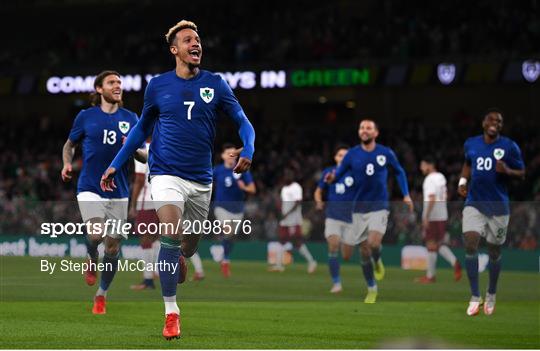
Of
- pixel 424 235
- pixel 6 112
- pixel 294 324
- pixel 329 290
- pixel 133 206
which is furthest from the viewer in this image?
pixel 6 112

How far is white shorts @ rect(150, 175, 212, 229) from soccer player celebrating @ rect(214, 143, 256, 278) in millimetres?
9363

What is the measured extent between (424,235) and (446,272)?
1.48 meters

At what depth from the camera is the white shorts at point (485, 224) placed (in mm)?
14258

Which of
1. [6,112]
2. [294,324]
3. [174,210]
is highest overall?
[6,112]

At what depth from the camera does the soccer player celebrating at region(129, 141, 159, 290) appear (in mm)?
15519

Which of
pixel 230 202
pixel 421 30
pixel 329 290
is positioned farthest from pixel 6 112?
pixel 329 290

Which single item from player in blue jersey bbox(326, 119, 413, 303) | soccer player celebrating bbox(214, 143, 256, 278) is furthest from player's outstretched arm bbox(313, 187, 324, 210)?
player in blue jersey bbox(326, 119, 413, 303)

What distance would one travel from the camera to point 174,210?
9875 mm

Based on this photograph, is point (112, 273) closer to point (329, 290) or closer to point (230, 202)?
point (329, 290)

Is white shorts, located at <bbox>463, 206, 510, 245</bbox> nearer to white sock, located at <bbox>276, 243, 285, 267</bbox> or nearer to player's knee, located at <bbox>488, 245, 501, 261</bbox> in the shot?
player's knee, located at <bbox>488, 245, 501, 261</bbox>

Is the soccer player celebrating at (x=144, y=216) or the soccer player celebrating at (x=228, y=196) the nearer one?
the soccer player celebrating at (x=144, y=216)

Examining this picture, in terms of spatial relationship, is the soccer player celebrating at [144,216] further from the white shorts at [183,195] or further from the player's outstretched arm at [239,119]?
the player's outstretched arm at [239,119]

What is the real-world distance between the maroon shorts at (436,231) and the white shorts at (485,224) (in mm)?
5779

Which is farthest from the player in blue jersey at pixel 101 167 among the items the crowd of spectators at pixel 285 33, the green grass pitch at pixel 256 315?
the crowd of spectators at pixel 285 33
